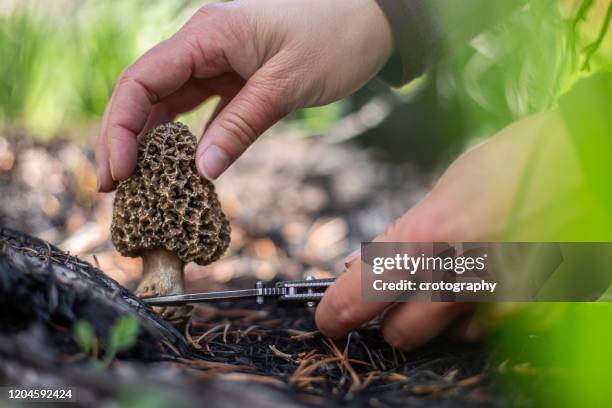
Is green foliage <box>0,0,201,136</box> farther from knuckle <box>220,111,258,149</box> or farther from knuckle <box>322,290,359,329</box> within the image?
knuckle <box>322,290,359,329</box>

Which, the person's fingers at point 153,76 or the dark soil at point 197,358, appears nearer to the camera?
the dark soil at point 197,358

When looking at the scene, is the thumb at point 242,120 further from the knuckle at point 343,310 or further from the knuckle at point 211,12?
the knuckle at point 343,310

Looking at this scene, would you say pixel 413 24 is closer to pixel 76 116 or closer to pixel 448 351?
pixel 448 351

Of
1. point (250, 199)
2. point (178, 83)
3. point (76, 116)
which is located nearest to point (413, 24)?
point (178, 83)

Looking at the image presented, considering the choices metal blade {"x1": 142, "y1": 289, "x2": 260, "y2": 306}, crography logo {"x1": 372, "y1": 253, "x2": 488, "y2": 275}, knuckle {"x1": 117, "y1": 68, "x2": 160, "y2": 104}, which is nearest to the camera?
crography logo {"x1": 372, "y1": 253, "x2": 488, "y2": 275}

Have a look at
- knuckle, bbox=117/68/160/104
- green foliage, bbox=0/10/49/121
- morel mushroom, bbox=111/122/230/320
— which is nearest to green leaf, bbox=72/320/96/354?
morel mushroom, bbox=111/122/230/320

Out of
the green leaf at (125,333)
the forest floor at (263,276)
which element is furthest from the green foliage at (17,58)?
the green leaf at (125,333)

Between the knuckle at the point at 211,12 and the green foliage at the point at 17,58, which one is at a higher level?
the green foliage at the point at 17,58
